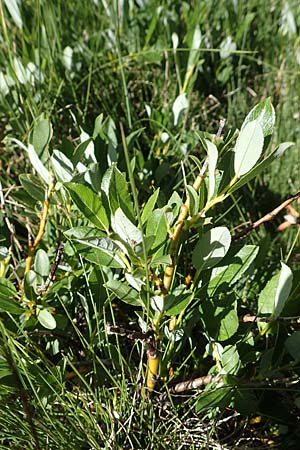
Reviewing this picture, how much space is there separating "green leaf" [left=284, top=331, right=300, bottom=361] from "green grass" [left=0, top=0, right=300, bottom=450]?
150 mm

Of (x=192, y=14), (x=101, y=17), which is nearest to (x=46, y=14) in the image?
(x=101, y=17)

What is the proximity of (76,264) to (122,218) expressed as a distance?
0.89 feet

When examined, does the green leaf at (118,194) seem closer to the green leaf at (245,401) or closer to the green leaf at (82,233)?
the green leaf at (82,233)

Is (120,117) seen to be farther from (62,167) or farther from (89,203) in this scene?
(89,203)

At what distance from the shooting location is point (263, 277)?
1058 mm

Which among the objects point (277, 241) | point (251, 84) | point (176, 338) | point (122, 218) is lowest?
point (277, 241)

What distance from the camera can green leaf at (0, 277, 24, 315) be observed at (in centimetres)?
85

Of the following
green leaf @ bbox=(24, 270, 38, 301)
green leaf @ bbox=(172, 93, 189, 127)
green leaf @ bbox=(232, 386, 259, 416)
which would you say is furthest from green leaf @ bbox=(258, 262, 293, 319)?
green leaf @ bbox=(172, 93, 189, 127)

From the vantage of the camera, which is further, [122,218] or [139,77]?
[139,77]

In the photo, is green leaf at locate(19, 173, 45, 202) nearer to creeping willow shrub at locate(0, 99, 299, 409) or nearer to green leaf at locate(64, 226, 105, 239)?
creeping willow shrub at locate(0, 99, 299, 409)

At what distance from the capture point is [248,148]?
0.73 m

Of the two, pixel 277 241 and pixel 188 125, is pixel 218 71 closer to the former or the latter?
pixel 188 125

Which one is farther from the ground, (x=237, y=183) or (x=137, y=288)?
(x=237, y=183)

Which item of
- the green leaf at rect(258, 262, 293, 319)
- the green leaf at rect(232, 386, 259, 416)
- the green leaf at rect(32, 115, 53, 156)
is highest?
the green leaf at rect(32, 115, 53, 156)
